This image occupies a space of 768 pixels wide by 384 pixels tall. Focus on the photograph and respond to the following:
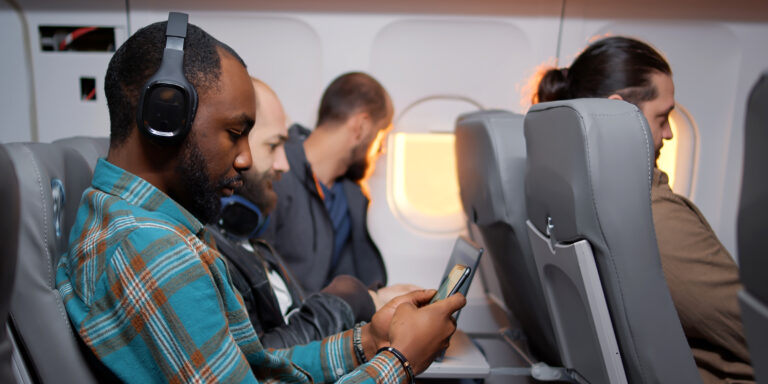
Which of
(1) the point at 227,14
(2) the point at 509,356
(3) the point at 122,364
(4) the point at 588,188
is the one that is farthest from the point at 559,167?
(1) the point at 227,14

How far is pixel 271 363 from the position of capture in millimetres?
1127

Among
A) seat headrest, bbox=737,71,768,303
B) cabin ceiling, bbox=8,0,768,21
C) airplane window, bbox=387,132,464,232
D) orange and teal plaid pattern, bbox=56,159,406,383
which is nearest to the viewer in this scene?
seat headrest, bbox=737,71,768,303

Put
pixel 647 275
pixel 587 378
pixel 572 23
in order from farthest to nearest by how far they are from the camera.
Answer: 1. pixel 572 23
2. pixel 587 378
3. pixel 647 275

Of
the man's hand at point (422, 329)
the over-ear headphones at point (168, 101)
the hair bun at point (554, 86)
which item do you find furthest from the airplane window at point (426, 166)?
the over-ear headphones at point (168, 101)

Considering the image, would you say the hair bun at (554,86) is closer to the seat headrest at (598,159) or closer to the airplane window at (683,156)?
the seat headrest at (598,159)

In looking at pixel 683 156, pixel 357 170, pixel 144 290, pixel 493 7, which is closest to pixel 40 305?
pixel 144 290

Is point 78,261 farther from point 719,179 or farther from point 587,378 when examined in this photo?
point 719,179

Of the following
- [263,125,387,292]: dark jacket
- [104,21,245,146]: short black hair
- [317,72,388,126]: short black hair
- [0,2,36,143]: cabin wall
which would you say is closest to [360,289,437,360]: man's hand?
[104,21,245,146]: short black hair

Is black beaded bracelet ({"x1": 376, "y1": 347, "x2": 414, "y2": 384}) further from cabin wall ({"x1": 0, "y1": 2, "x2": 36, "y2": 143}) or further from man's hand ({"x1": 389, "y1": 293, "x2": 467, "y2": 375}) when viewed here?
cabin wall ({"x1": 0, "y1": 2, "x2": 36, "y2": 143})

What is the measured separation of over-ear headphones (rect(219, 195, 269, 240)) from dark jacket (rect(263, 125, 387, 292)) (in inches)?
21.8

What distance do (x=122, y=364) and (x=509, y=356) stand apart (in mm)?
1798

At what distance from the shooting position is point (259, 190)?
5.95 feet

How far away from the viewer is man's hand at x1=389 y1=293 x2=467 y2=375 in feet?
3.62

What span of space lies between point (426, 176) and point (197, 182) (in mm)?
1907
